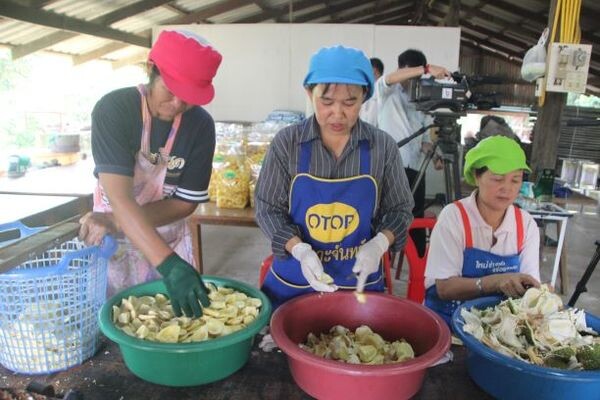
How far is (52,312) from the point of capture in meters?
1.01

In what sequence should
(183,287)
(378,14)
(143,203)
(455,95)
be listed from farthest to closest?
(378,14) → (455,95) → (143,203) → (183,287)

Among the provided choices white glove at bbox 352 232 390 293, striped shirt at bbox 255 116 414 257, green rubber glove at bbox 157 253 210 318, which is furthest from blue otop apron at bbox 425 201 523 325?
green rubber glove at bbox 157 253 210 318

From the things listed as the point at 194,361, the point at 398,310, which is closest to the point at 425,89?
the point at 398,310

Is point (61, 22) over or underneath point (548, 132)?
over

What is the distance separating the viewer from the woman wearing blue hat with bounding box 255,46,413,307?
4.72 feet

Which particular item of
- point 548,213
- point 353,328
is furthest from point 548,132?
point 353,328

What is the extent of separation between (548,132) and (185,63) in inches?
130

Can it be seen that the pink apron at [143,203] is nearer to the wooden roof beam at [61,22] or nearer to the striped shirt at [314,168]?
the striped shirt at [314,168]

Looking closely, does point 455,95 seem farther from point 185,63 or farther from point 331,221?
point 185,63

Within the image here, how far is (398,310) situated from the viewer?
120 centimetres

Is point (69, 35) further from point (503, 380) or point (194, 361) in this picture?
point (503, 380)

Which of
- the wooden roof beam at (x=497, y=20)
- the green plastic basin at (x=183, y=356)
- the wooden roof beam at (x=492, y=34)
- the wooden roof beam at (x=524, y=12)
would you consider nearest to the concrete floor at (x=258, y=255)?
the green plastic basin at (x=183, y=356)

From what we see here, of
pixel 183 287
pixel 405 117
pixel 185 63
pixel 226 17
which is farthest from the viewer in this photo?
pixel 226 17

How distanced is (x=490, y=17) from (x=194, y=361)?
33.3 ft
